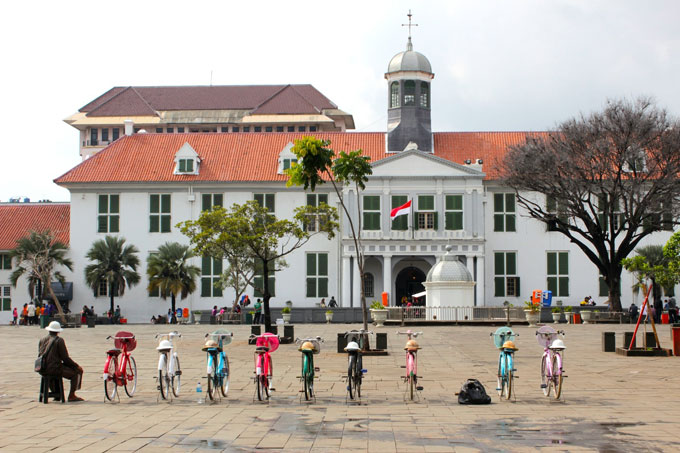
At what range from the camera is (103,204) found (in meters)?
55.8

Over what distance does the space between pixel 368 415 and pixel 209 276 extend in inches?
1674

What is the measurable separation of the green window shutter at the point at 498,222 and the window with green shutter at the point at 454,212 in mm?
2725

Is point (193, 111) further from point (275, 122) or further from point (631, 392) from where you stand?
point (631, 392)

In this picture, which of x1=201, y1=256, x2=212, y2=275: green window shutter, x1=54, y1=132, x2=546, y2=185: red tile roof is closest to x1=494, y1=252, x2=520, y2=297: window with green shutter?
x1=54, y1=132, x2=546, y2=185: red tile roof

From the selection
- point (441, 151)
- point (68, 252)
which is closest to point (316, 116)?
point (441, 151)

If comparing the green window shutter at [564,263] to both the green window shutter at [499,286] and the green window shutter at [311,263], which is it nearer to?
the green window shutter at [499,286]

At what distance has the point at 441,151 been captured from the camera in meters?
57.8

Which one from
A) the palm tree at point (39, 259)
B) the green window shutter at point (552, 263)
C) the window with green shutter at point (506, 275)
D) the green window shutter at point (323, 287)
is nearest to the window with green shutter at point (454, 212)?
Answer: the window with green shutter at point (506, 275)

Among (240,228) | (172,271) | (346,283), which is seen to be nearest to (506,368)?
(240,228)

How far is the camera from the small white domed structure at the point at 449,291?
42.2 m

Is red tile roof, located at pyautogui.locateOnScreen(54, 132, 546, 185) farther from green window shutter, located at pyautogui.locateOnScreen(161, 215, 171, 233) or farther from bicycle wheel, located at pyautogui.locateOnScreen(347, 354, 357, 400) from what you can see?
bicycle wheel, located at pyautogui.locateOnScreen(347, 354, 357, 400)

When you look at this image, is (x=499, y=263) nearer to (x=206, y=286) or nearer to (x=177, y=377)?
(x=206, y=286)

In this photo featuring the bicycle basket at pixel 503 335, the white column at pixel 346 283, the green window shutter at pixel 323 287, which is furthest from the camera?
the green window shutter at pixel 323 287

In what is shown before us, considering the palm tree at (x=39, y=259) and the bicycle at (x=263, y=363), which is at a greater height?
the palm tree at (x=39, y=259)
